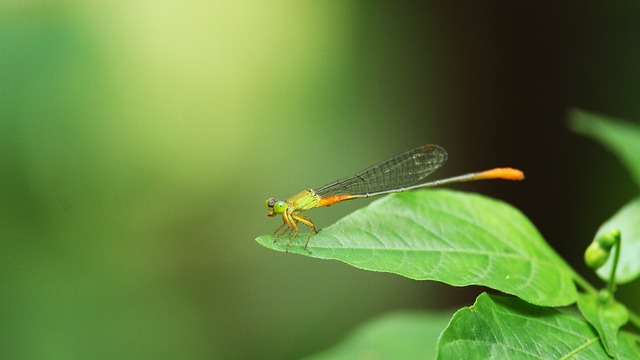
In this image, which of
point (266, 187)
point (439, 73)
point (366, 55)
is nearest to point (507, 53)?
point (439, 73)

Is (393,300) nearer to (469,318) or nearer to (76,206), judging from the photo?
(76,206)

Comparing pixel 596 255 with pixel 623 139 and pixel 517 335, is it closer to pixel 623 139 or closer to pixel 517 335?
pixel 517 335

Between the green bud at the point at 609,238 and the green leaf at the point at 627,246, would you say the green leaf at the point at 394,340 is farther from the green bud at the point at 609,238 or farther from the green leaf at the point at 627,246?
the green bud at the point at 609,238

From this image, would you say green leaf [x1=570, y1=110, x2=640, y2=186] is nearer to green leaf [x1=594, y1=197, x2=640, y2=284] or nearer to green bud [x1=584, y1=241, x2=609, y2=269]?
green leaf [x1=594, y1=197, x2=640, y2=284]

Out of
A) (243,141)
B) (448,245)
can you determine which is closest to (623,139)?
(448,245)

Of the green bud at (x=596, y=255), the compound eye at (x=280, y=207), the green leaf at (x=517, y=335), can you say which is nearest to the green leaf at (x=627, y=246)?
Answer: the green bud at (x=596, y=255)

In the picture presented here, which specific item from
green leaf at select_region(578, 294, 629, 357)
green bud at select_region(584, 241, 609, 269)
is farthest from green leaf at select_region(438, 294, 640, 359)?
green bud at select_region(584, 241, 609, 269)
